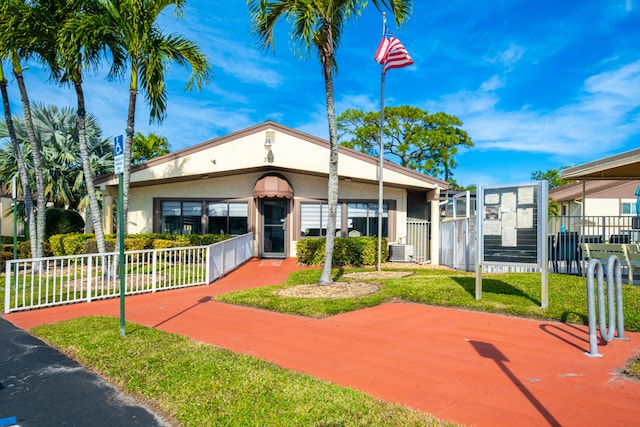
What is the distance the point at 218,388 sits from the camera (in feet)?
13.4

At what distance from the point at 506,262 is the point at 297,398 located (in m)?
5.62

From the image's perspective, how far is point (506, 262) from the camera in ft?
26.2

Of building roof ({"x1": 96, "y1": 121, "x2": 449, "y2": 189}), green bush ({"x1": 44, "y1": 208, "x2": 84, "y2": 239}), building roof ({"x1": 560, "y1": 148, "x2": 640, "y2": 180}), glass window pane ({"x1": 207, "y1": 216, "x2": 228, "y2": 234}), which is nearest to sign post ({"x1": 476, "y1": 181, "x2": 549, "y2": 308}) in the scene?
building roof ({"x1": 560, "y1": 148, "x2": 640, "y2": 180})

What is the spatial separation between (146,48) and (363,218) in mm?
10007

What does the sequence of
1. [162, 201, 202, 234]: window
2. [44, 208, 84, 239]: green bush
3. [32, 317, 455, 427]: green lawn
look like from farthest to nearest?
[44, 208, 84, 239]: green bush < [162, 201, 202, 234]: window < [32, 317, 455, 427]: green lawn

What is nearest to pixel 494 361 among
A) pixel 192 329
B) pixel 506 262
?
pixel 506 262

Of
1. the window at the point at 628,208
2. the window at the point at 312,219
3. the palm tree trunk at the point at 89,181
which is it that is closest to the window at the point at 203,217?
the window at the point at 312,219

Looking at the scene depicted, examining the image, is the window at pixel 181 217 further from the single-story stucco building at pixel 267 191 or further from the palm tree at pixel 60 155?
the palm tree at pixel 60 155

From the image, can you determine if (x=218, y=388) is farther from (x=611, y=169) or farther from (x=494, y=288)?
(x=611, y=169)

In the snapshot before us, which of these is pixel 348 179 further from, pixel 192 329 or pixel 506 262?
pixel 192 329

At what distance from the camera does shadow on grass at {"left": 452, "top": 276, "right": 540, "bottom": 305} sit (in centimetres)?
843

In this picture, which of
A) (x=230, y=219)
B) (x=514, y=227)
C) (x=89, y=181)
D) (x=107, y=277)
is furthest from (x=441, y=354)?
(x=230, y=219)

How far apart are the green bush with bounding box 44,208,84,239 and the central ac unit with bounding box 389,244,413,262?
1449 centimetres

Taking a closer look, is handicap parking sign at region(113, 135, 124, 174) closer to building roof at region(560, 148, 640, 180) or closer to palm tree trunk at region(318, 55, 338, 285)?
palm tree trunk at region(318, 55, 338, 285)
